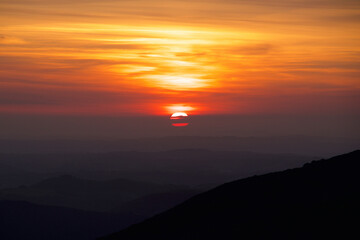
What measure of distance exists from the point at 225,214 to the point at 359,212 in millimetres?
8666

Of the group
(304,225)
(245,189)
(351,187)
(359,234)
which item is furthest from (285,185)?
(359,234)

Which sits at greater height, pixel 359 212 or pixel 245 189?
pixel 245 189

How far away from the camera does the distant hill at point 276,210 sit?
24375 millimetres

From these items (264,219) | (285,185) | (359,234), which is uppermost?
(285,185)

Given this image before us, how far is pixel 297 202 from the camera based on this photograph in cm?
2867

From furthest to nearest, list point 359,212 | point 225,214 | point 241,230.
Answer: point 225,214
point 241,230
point 359,212

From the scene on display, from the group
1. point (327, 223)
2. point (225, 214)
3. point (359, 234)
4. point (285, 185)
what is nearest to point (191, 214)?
point (225, 214)

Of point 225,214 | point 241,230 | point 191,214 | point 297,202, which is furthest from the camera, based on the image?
point 191,214

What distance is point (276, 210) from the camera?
2827 cm

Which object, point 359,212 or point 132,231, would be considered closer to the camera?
point 359,212

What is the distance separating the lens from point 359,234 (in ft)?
71.7

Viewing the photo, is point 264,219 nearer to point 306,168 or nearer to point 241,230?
point 241,230

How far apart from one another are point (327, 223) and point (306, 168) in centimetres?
1134

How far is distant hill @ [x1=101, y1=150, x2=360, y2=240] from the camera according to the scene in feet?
80.0
